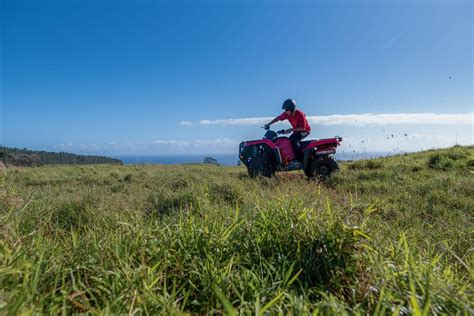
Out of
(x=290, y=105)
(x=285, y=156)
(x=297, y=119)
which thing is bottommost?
(x=285, y=156)

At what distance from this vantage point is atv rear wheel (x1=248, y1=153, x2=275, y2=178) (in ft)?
24.6

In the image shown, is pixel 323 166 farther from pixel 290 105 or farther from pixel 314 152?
pixel 290 105

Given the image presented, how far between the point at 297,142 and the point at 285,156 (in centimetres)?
62

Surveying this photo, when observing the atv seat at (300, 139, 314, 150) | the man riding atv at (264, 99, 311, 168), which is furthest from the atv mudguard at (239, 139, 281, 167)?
the atv seat at (300, 139, 314, 150)

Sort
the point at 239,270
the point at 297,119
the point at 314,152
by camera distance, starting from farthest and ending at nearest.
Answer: the point at 297,119
the point at 314,152
the point at 239,270

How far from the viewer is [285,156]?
7.57m

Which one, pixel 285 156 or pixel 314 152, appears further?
pixel 285 156

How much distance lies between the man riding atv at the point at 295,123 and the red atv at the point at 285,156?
144 mm

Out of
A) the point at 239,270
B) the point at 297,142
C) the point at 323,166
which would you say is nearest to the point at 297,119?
the point at 297,142

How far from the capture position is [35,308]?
39.2 inches

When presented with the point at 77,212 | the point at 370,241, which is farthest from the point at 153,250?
the point at 77,212

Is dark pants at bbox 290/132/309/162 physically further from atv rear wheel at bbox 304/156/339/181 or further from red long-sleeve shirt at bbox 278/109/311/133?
atv rear wheel at bbox 304/156/339/181

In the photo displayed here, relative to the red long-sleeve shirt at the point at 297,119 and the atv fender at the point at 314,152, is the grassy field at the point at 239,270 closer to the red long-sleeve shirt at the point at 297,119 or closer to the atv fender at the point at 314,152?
the atv fender at the point at 314,152

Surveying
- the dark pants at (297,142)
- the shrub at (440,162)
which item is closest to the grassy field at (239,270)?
the dark pants at (297,142)
